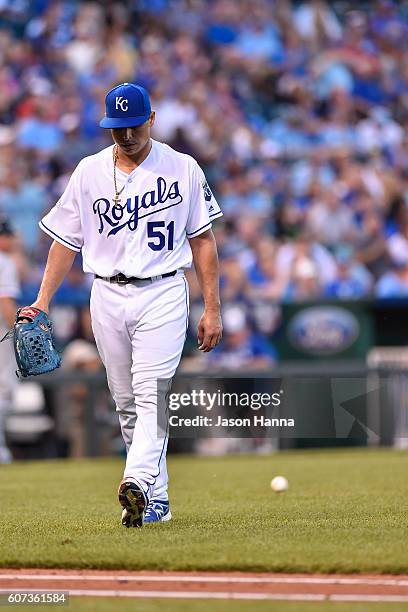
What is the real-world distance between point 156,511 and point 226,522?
0.36 meters

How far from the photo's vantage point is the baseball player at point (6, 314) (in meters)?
11.1

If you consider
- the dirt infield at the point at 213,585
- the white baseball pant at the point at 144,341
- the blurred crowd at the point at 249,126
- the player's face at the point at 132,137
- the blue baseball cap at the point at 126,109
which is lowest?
the dirt infield at the point at 213,585

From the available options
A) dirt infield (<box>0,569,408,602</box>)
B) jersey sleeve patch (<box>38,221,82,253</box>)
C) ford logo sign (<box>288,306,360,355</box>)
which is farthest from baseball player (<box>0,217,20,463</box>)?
dirt infield (<box>0,569,408,602</box>)

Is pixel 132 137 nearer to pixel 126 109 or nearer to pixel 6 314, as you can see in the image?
pixel 126 109

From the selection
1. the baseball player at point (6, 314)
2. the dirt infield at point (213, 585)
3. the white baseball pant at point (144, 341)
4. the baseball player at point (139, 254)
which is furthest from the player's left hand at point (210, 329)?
the baseball player at point (6, 314)

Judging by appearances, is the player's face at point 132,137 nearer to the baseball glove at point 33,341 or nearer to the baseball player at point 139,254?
the baseball player at point 139,254

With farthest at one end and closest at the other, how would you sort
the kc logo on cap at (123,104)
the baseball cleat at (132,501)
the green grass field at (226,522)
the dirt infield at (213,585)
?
the kc logo on cap at (123,104) → the baseball cleat at (132,501) → the green grass field at (226,522) → the dirt infield at (213,585)

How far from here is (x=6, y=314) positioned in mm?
11023

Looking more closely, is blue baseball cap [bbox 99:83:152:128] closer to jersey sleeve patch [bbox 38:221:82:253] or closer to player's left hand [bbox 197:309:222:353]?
jersey sleeve patch [bbox 38:221:82:253]

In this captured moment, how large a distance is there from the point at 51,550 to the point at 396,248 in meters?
10.8

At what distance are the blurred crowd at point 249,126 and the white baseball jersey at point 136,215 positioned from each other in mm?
7306

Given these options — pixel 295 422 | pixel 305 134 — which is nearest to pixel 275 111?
pixel 305 134

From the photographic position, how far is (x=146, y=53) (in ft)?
60.4

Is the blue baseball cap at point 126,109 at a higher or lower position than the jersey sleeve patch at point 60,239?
higher
